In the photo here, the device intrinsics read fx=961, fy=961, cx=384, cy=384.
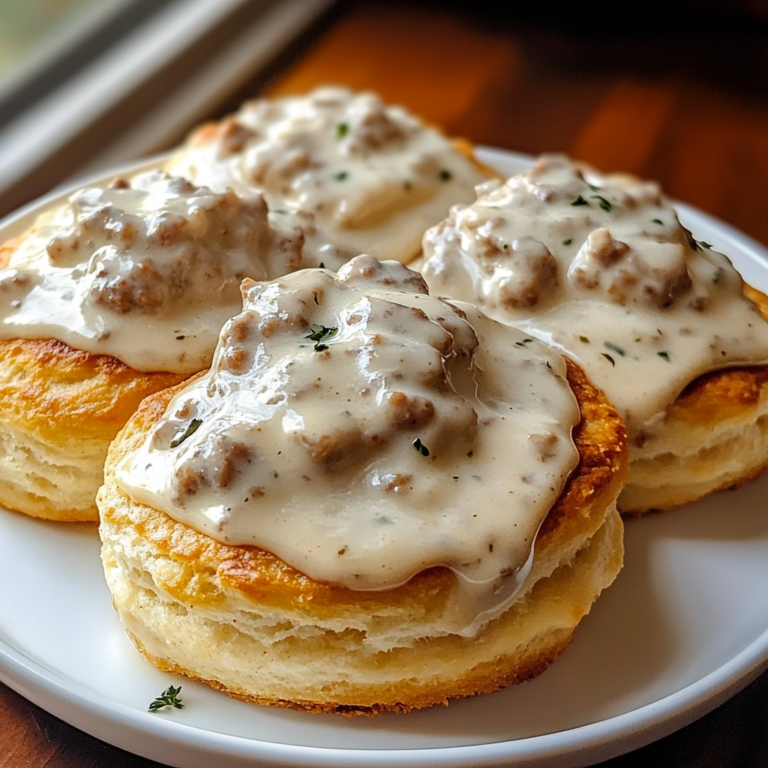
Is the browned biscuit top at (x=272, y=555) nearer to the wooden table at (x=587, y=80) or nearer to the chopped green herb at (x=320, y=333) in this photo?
the chopped green herb at (x=320, y=333)

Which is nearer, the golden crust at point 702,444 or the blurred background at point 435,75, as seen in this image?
the golden crust at point 702,444

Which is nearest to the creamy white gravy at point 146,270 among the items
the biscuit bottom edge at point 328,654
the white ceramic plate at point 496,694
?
the white ceramic plate at point 496,694

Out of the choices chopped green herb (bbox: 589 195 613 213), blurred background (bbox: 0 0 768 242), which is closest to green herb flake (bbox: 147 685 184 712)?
chopped green herb (bbox: 589 195 613 213)

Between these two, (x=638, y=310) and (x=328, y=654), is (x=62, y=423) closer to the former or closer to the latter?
(x=328, y=654)

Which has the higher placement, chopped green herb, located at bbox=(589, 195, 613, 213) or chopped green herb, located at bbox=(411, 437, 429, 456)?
chopped green herb, located at bbox=(411, 437, 429, 456)

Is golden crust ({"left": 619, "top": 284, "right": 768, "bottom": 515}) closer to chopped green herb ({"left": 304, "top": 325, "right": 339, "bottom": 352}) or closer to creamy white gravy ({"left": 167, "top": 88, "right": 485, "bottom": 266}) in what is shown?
chopped green herb ({"left": 304, "top": 325, "right": 339, "bottom": 352})

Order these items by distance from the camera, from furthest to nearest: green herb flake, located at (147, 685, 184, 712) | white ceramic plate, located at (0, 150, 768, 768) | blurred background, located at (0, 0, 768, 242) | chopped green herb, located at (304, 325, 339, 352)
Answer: blurred background, located at (0, 0, 768, 242)
chopped green herb, located at (304, 325, 339, 352)
green herb flake, located at (147, 685, 184, 712)
white ceramic plate, located at (0, 150, 768, 768)

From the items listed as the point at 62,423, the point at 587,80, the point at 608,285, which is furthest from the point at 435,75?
the point at 62,423
